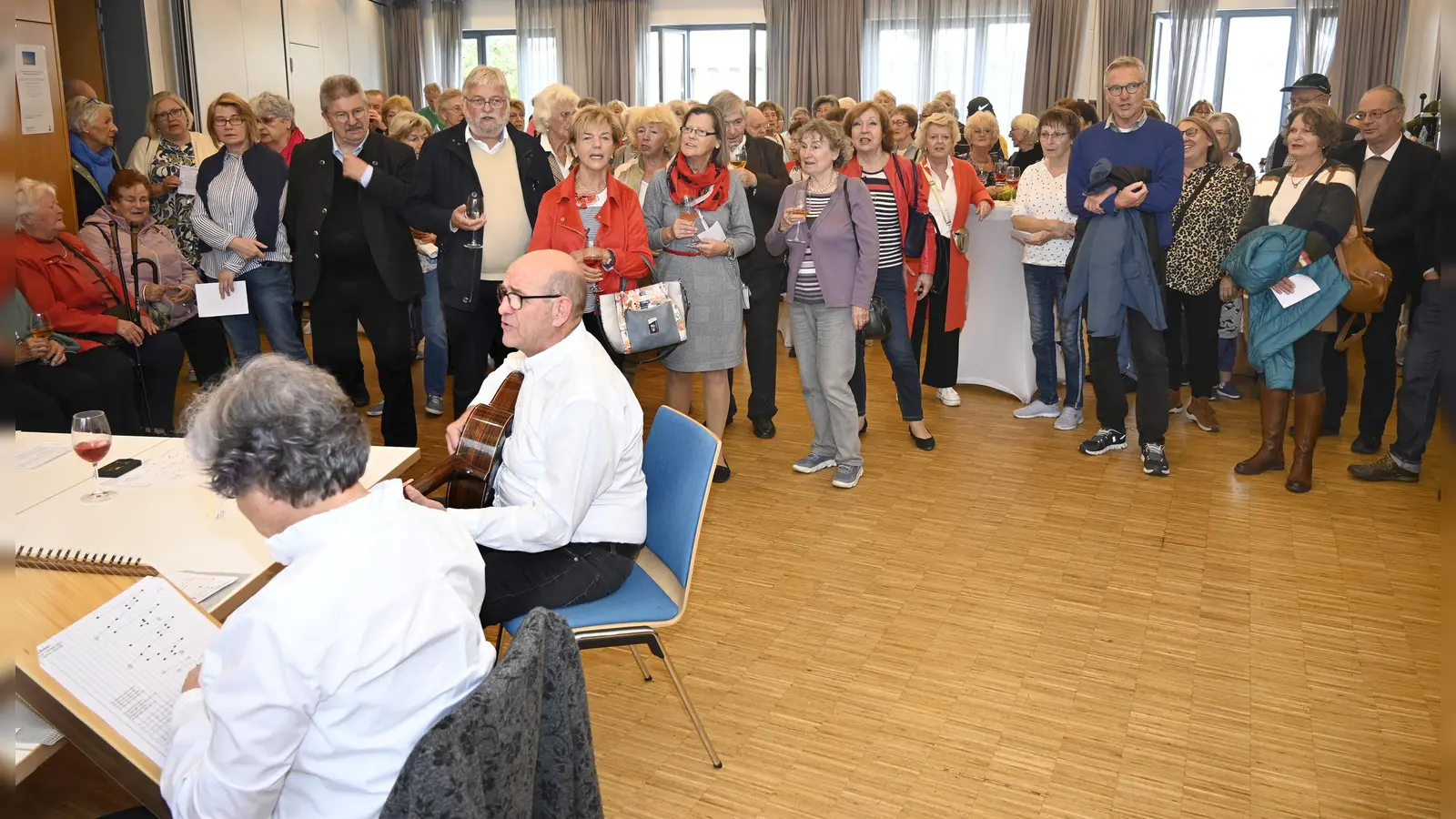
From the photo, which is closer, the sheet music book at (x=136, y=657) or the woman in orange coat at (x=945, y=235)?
the sheet music book at (x=136, y=657)

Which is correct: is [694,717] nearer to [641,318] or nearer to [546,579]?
[546,579]

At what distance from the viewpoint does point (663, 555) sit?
2.59 metres

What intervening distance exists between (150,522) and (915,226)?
11.8 feet

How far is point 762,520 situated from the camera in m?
4.29

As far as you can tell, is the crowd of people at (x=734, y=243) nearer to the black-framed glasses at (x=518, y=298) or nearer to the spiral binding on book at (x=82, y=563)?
Answer: the black-framed glasses at (x=518, y=298)

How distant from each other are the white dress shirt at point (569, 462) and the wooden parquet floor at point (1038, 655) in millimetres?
678

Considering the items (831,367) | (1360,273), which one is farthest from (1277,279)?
(831,367)

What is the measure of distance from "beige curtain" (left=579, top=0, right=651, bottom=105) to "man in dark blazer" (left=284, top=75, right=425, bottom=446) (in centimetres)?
1001

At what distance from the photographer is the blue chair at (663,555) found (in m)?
2.37

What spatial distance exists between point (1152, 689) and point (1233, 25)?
37.6ft

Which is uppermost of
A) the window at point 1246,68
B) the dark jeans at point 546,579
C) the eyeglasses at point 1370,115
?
the window at point 1246,68

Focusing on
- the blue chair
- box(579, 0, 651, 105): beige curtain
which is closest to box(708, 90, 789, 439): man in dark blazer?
the blue chair

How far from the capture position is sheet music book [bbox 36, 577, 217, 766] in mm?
1561

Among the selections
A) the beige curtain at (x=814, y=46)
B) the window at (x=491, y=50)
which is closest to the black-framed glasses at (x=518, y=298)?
the beige curtain at (x=814, y=46)
